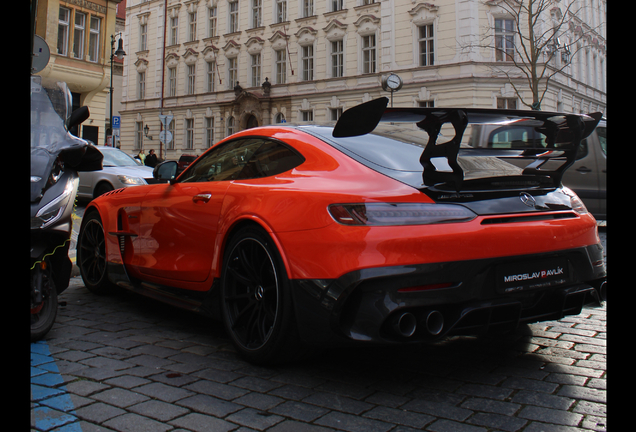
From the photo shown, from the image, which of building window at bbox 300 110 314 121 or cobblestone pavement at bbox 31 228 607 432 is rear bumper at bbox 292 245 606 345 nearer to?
cobblestone pavement at bbox 31 228 607 432

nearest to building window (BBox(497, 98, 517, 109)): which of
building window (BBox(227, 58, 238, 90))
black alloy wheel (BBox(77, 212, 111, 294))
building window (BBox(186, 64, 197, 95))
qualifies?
building window (BBox(227, 58, 238, 90))

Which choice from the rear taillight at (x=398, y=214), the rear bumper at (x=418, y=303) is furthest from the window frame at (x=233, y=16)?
the rear bumper at (x=418, y=303)

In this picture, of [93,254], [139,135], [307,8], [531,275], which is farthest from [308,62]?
[531,275]

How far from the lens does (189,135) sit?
139 feet

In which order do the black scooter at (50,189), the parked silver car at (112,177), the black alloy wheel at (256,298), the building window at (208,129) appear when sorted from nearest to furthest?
the black alloy wheel at (256,298), the black scooter at (50,189), the parked silver car at (112,177), the building window at (208,129)

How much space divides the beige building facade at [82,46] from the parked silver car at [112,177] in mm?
18403

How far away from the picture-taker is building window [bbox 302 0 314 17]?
3546 centimetres

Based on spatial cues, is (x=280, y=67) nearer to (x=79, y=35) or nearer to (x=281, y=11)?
(x=281, y=11)

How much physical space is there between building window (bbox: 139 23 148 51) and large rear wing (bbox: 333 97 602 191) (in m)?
45.8

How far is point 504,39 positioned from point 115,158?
70.1ft

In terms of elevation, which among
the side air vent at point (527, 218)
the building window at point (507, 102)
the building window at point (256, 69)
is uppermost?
the building window at point (256, 69)

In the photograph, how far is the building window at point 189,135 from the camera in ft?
138

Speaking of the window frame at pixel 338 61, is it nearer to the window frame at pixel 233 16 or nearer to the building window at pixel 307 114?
the building window at pixel 307 114

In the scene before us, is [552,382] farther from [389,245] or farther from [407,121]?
[407,121]
